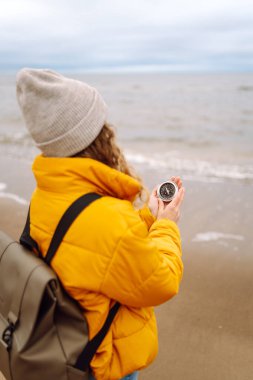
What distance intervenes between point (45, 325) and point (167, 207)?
2.69ft

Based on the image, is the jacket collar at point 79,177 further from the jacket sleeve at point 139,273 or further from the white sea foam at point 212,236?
the white sea foam at point 212,236

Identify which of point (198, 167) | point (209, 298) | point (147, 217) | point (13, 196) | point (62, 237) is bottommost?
point (198, 167)

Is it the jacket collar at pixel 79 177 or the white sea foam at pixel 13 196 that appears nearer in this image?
the jacket collar at pixel 79 177

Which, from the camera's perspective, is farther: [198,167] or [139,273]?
[198,167]

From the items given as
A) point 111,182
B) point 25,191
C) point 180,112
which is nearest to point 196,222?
point 25,191

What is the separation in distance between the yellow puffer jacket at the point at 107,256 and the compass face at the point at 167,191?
1.26 ft

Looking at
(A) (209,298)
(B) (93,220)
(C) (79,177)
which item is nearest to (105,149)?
(C) (79,177)

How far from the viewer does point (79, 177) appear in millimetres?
1520

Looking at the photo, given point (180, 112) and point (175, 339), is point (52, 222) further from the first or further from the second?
point (180, 112)

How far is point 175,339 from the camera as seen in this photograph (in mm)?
3180

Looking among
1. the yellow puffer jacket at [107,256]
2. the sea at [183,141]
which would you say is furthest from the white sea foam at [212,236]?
the yellow puffer jacket at [107,256]

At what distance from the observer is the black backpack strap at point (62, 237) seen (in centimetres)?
147

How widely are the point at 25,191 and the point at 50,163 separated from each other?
221 inches

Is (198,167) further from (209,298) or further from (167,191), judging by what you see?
(167,191)
